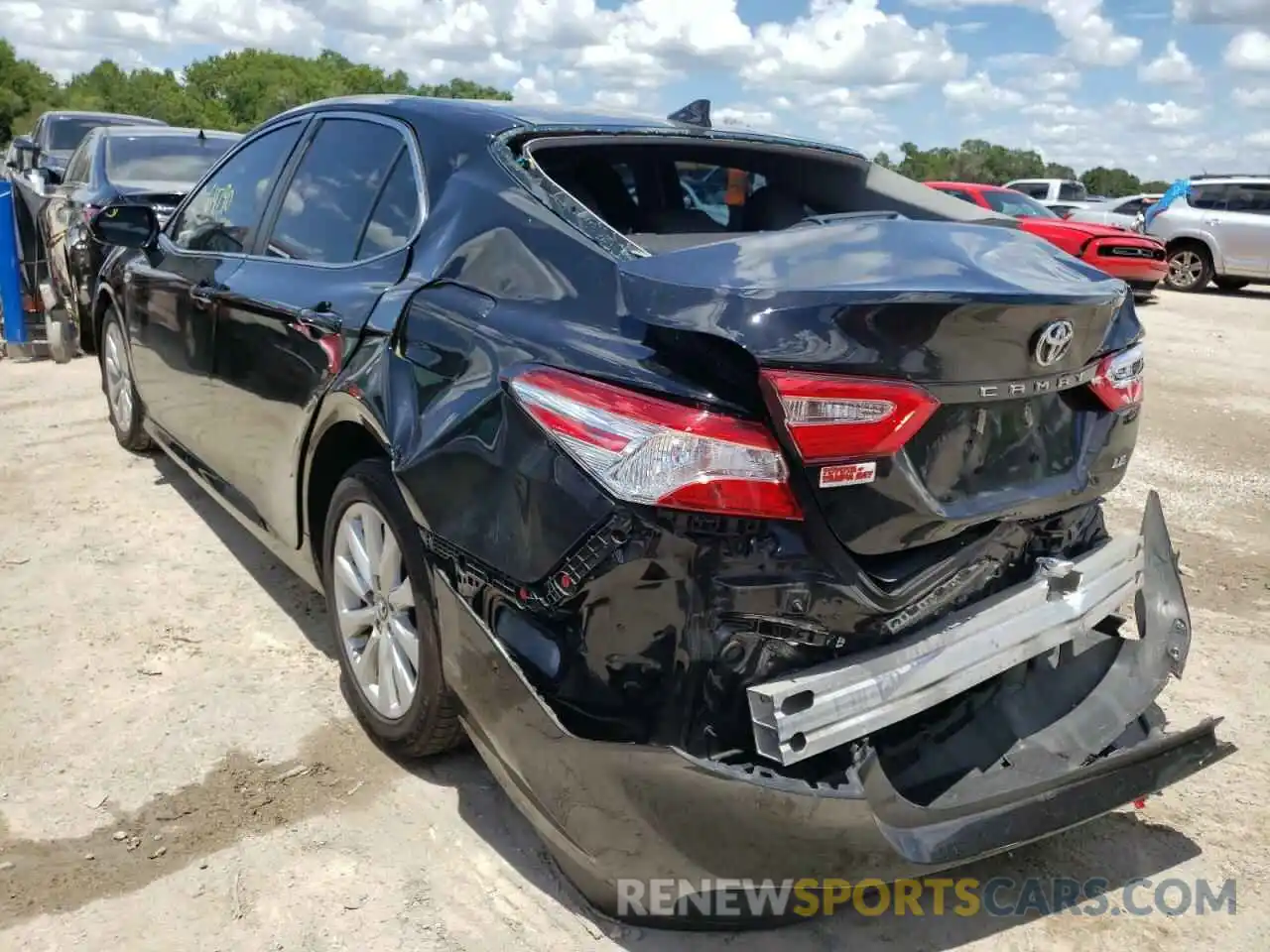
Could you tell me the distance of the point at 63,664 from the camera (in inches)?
134

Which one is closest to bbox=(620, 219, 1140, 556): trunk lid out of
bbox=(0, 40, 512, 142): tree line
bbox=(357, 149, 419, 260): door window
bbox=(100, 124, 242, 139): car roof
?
bbox=(357, 149, 419, 260): door window

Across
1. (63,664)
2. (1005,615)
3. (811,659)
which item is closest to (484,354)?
(811,659)

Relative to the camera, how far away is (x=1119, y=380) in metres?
2.41

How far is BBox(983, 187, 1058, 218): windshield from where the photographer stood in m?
15.5

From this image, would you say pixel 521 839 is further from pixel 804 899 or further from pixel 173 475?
pixel 173 475

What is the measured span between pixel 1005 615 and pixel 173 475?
4360 millimetres

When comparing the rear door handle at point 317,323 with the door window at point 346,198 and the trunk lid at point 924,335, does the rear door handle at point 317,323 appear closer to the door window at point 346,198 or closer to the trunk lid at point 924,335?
the door window at point 346,198

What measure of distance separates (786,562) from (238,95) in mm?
101128

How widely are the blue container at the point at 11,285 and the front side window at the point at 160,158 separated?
0.82 metres

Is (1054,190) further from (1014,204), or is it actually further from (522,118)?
(522,118)

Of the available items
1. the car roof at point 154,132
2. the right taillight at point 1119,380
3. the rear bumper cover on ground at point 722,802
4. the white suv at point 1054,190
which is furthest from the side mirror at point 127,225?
the white suv at point 1054,190

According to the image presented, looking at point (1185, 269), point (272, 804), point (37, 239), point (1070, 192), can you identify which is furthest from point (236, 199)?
point (1070, 192)

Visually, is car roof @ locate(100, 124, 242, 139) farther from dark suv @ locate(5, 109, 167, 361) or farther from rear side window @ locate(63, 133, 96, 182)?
dark suv @ locate(5, 109, 167, 361)

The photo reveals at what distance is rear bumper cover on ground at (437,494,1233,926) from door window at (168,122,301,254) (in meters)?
2.04
